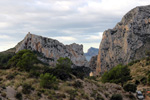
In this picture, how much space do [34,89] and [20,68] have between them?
1590 cm

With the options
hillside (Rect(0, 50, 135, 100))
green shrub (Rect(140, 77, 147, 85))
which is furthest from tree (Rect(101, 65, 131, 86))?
green shrub (Rect(140, 77, 147, 85))

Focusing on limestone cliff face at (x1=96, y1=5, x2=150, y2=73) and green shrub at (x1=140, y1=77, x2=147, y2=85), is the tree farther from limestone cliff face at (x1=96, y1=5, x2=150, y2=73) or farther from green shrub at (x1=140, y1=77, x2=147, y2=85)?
limestone cliff face at (x1=96, y1=5, x2=150, y2=73)

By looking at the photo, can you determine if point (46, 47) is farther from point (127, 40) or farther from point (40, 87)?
point (127, 40)

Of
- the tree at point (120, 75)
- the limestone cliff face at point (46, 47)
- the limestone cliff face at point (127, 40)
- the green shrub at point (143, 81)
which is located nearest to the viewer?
the tree at point (120, 75)

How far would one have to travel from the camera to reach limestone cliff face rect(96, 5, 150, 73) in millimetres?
133125

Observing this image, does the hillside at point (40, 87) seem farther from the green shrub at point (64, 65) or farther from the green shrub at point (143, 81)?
the green shrub at point (143, 81)

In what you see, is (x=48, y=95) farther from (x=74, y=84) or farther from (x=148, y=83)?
(x=148, y=83)

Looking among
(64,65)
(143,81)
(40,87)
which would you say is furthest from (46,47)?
(40,87)

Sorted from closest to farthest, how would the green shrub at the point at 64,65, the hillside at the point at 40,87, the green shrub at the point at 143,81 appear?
the hillside at the point at 40,87
the green shrub at the point at 64,65
the green shrub at the point at 143,81

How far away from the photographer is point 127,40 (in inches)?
5517

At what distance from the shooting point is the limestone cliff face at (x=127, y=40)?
13312 cm

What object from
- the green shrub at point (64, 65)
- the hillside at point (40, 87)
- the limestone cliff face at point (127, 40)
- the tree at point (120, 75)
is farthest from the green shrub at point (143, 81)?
the limestone cliff face at point (127, 40)

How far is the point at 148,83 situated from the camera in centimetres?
5378

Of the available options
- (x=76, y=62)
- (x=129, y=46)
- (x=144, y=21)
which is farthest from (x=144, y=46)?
(x=76, y=62)
